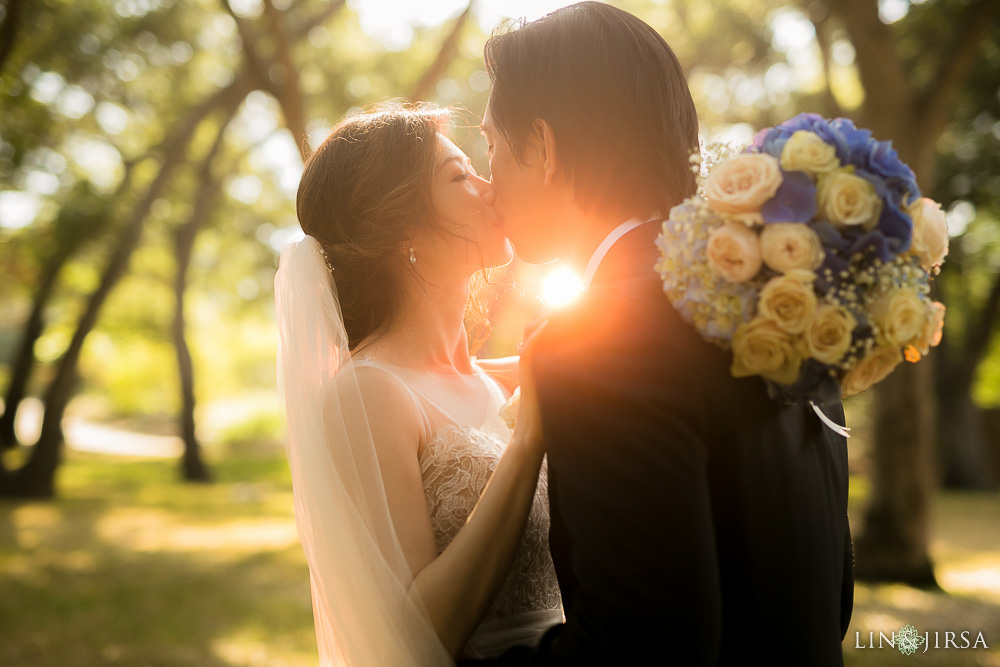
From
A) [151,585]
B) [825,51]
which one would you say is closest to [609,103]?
[825,51]

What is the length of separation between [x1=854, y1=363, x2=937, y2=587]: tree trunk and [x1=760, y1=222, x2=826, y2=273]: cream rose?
25.2 feet

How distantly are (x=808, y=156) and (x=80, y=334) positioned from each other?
16.6 m

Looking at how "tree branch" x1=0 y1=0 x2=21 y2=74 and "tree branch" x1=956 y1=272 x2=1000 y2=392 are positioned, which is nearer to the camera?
"tree branch" x1=0 y1=0 x2=21 y2=74

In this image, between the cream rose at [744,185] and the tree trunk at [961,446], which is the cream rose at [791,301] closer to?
the cream rose at [744,185]

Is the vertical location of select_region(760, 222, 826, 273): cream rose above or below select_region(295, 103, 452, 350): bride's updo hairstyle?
below

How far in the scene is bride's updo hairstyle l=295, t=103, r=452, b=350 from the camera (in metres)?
2.70

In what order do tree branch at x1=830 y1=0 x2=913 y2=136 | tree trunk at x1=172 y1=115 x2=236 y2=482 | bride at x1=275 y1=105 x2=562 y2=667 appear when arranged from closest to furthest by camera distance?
bride at x1=275 y1=105 x2=562 y2=667
tree branch at x1=830 y1=0 x2=913 y2=136
tree trunk at x1=172 y1=115 x2=236 y2=482

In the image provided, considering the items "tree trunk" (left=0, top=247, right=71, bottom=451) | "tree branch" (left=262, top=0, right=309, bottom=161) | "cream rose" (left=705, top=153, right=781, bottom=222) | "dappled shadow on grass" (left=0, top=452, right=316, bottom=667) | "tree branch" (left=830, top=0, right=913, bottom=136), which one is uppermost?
"tree branch" (left=262, top=0, right=309, bottom=161)

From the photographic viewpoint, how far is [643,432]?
1556 mm

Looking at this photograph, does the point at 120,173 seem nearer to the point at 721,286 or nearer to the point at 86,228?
→ the point at 86,228

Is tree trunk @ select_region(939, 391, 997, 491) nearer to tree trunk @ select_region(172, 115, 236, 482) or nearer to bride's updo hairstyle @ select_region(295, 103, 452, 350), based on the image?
tree trunk @ select_region(172, 115, 236, 482)

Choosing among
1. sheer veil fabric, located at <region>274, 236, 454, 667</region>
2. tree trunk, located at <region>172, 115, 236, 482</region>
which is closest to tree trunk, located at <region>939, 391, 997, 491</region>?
tree trunk, located at <region>172, 115, 236, 482</region>

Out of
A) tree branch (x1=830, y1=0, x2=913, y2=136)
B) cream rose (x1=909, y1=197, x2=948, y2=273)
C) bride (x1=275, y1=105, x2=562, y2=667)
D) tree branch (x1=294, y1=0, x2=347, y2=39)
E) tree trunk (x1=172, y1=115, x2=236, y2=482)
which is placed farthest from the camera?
tree trunk (x1=172, y1=115, x2=236, y2=482)

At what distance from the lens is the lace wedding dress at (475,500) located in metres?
2.47
